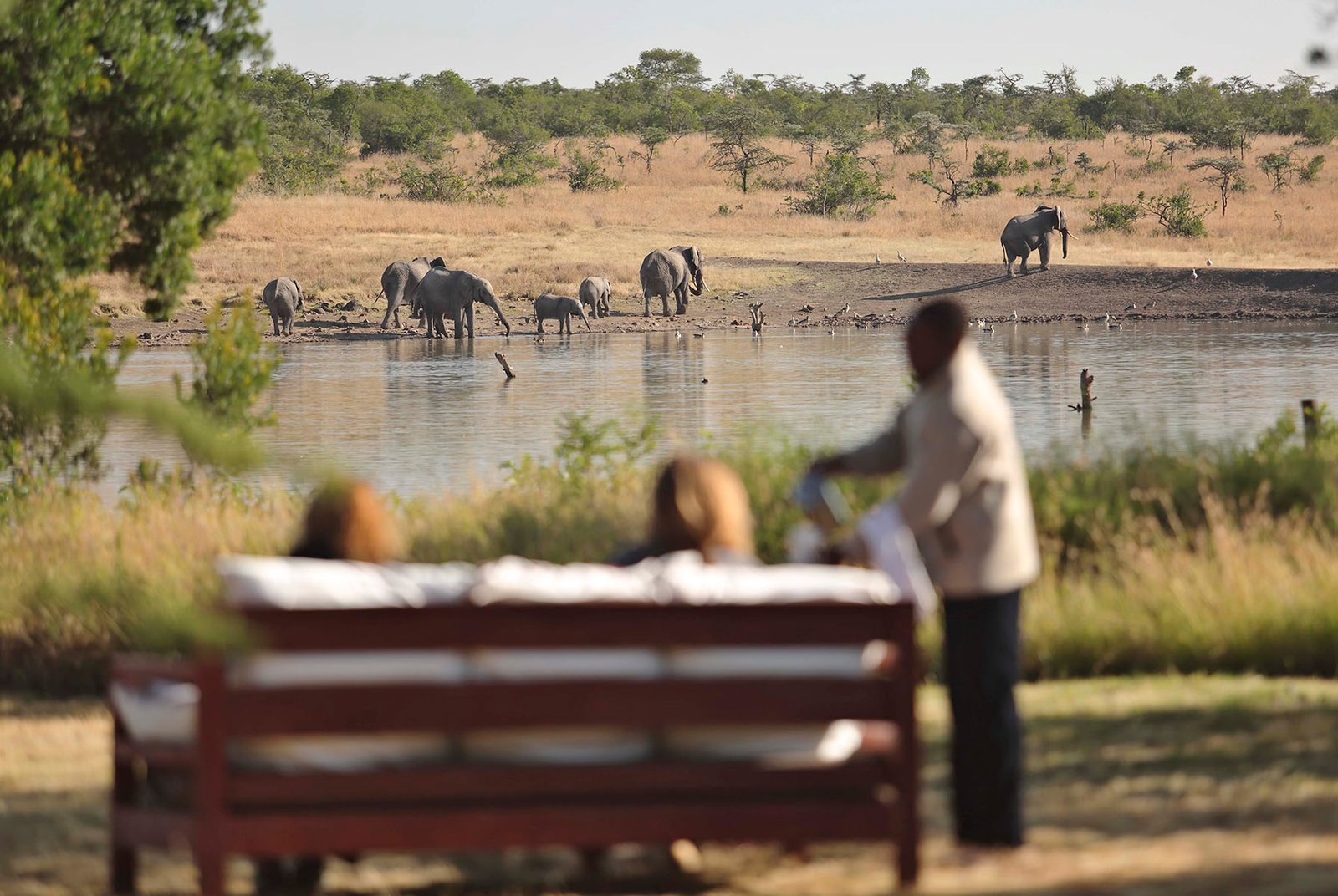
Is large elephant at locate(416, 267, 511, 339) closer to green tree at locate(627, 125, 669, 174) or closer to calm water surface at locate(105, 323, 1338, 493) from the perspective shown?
calm water surface at locate(105, 323, 1338, 493)

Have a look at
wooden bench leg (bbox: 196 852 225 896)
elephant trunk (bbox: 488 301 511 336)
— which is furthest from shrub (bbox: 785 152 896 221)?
wooden bench leg (bbox: 196 852 225 896)

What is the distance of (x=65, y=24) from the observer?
12586 mm

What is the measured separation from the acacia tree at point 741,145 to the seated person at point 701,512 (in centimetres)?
7596

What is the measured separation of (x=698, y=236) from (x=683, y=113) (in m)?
42.2

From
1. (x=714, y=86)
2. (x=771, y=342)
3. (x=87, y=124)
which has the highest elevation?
(x=714, y=86)

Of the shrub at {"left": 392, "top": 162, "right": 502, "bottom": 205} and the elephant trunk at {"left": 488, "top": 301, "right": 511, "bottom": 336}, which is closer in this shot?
the elephant trunk at {"left": 488, "top": 301, "right": 511, "bottom": 336}

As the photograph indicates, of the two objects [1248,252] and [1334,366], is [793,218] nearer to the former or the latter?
[1248,252]

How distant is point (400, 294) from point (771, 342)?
10.0 metres

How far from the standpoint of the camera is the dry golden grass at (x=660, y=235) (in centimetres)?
5141

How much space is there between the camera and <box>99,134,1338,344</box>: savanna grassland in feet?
165

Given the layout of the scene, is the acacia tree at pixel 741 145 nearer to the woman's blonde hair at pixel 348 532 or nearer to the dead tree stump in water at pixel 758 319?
the dead tree stump in water at pixel 758 319

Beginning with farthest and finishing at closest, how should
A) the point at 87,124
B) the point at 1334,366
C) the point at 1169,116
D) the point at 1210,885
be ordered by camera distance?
the point at 1169,116, the point at 1334,366, the point at 87,124, the point at 1210,885

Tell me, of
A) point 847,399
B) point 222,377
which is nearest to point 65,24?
point 222,377

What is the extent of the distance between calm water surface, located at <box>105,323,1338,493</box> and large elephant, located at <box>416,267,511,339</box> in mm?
863
